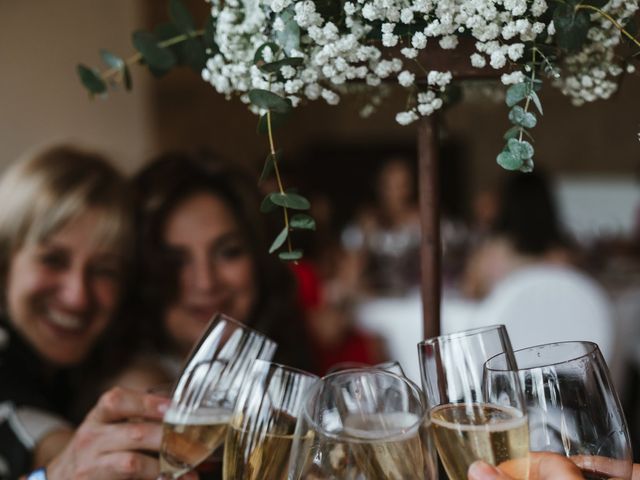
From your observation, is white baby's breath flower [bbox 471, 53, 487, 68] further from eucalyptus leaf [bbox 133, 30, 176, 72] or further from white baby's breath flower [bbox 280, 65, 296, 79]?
eucalyptus leaf [bbox 133, 30, 176, 72]

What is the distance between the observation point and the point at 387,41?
2.25 feet

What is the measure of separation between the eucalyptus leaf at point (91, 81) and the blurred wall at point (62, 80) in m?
3.57

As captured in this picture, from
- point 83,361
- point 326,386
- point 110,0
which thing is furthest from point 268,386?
point 110,0

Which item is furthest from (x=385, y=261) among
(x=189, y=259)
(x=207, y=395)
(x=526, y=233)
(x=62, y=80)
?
(x=207, y=395)

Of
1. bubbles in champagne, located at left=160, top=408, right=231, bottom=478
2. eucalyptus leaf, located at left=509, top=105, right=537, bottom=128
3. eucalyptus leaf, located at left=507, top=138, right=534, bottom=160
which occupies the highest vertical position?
eucalyptus leaf, located at left=509, top=105, right=537, bottom=128

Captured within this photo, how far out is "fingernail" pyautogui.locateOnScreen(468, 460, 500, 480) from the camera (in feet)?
1.93

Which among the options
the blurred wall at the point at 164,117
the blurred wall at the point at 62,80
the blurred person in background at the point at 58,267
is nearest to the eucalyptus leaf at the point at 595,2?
the blurred person in background at the point at 58,267

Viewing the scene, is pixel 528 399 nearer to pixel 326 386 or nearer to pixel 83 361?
pixel 326 386

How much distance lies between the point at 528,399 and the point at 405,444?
0.45 feet

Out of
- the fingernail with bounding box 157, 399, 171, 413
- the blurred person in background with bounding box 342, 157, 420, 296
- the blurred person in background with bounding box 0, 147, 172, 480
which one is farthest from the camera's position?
the blurred person in background with bounding box 342, 157, 420, 296

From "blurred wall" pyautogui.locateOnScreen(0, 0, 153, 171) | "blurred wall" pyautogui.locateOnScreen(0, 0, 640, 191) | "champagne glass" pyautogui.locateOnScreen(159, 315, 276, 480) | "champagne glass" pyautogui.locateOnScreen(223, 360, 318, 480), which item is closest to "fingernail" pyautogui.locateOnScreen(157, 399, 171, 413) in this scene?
"champagne glass" pyautogui.locateOnScreen(159, 315, 276, 480)

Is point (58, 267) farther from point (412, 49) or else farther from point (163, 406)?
point (412, 49)

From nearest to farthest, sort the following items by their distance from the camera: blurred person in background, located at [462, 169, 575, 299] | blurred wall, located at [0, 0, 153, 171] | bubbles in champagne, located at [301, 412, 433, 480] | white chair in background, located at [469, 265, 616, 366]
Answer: bubbles in champagne, located at [301, 412, 433, 480], white chair in background, located at [469, 265, 616, 366], blurred person in background, located at [462, 169, 575, 299], blurred wall, located at [0, 0, 153, 171]

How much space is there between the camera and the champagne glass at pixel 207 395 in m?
0.78
